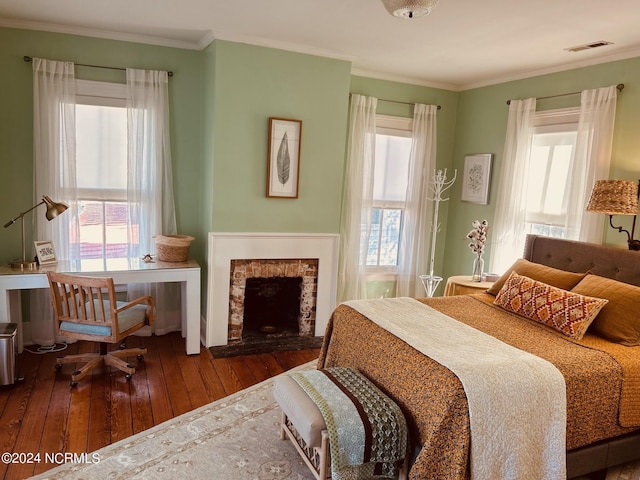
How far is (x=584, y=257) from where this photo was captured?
3.48 metres

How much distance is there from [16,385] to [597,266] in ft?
13.7

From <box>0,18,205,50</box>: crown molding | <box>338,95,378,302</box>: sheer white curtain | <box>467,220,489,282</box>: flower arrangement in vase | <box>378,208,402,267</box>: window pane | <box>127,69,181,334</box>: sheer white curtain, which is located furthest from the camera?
<box>378,208,402,267</box>: window pane

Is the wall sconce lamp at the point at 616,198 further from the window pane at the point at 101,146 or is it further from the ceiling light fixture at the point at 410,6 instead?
the window pane at the point at 101,146

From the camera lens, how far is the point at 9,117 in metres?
3.70

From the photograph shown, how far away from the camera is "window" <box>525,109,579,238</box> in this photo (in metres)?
3.97

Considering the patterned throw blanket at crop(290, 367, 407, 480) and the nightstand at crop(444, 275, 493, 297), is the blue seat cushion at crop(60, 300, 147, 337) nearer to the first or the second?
the patterned throw blanket at crop(290, 367, 407, 480)

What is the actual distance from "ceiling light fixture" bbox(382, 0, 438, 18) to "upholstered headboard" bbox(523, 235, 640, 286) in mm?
2243

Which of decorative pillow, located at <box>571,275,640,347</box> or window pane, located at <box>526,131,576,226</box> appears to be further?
window pane, located at <box>526,131,576,226</box>

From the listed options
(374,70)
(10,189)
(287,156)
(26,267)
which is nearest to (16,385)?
(26,267)

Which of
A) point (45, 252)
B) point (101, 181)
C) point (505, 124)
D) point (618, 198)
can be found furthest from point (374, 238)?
point (45, 252)

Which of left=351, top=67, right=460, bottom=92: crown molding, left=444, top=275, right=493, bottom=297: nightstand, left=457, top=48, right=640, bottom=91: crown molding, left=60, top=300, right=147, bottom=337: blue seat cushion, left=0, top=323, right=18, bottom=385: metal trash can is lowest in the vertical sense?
left=0, top=323, right=18, bottom=385: metal trash can

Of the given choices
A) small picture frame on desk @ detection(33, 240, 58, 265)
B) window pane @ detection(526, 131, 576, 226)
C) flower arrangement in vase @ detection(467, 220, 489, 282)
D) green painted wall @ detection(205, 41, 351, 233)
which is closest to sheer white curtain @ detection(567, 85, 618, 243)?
window pane @ detection(526, 131, 576, 226)

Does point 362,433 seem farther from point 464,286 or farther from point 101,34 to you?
point 101,34

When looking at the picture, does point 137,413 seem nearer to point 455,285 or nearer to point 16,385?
point 16,385
